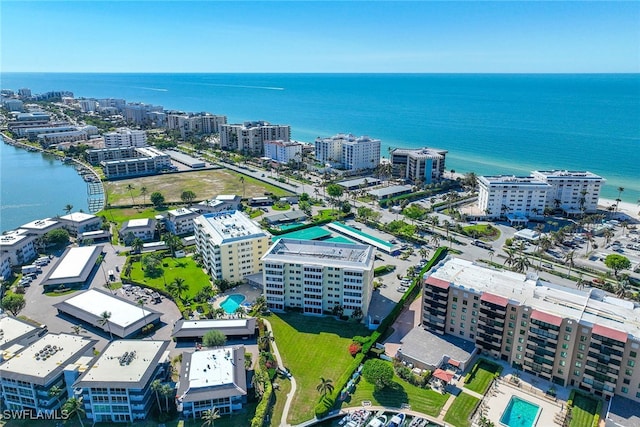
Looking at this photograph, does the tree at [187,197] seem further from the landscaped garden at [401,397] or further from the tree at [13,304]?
the landscaped garden at [401,397]

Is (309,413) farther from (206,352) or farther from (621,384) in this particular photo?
(621,384)

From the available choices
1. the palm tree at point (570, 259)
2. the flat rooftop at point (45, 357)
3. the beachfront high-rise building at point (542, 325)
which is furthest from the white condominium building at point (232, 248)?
the palm tree at point (570, 259)

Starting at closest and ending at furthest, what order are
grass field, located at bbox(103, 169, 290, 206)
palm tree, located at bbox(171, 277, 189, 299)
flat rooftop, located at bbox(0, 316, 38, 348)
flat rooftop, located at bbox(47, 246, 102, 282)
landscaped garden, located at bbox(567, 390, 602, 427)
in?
landscaped garden, located at bbox(567, 390, 602, 427)
flat rooftop, located at bbox(0, 316, 38, 348)
palm tree, located at bbox(171, 277, 189, 299)
flat rooftop, located at bbox(47, 246, 102, 282)
grass field, located at bbox(103, 169, 290, 206)

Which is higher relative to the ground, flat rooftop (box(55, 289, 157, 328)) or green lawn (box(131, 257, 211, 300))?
flat rooftop (box(55, 289, 157, 328))

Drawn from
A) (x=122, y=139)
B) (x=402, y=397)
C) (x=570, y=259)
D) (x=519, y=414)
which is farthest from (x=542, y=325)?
(x=122, y=139)

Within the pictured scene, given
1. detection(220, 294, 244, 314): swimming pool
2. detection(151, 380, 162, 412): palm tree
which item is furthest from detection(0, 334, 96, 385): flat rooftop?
detection(220, 294, 244, 314): swimming pool

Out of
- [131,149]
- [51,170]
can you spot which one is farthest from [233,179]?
[51,170]

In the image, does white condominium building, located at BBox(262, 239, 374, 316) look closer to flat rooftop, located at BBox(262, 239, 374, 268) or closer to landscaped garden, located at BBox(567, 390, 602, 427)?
flat rooftop, located at BBox(262, 239, 374, 268)
